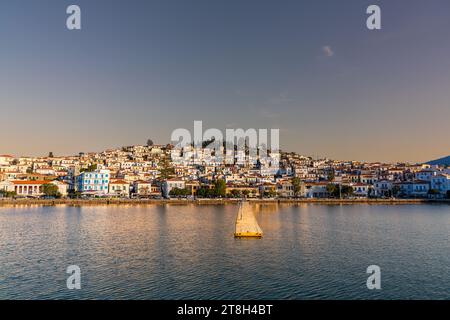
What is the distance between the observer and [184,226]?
107ft

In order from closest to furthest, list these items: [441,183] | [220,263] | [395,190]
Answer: [220,263] → [441,183] → [395,190]

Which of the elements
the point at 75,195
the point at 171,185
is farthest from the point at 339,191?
the point at 75,195

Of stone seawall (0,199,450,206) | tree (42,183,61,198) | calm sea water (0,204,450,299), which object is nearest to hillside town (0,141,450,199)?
tree (42,183,61,198)

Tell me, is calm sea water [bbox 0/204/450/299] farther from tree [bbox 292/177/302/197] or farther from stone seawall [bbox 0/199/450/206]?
tree [bbox 292/177/302/197]

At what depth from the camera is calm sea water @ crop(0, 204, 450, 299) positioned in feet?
45.8

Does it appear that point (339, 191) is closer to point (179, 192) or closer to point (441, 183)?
point (441, 183)

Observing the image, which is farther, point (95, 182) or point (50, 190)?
point (95, 182)

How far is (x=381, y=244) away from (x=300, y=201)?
165ft

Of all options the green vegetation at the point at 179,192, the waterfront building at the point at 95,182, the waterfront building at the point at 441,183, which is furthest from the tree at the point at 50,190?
the waterfront building at the point at 441,183

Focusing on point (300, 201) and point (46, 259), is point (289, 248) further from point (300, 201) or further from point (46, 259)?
point (300, 201)

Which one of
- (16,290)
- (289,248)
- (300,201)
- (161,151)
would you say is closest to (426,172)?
(300,201)

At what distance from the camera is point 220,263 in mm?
17828

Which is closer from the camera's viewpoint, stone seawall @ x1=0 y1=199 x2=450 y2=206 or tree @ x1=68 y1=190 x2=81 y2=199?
stone seawall @ x1=0 y1=199 x2=450 y2=206

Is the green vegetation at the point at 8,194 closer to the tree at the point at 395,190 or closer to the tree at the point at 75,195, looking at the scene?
the tree at the point at 75,195
